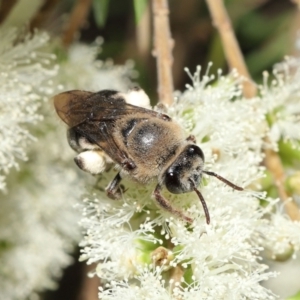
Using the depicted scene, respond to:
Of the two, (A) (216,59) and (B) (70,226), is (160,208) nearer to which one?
(B) (70,226)

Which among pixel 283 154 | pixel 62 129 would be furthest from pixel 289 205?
pixel 62 129

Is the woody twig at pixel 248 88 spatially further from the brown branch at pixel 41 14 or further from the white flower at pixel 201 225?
the brown branch at pixel 41 14

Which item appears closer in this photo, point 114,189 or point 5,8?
point 114,189

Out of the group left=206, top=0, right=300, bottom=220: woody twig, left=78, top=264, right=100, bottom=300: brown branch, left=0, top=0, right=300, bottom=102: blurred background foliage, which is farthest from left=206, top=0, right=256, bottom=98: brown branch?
left=78, top=264, right=100, bottom=300: brown branch

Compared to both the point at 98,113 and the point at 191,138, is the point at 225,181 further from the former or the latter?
the point at 98,113

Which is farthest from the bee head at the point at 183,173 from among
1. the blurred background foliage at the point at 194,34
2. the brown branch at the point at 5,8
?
the blurred background foliage at the point at 194,34

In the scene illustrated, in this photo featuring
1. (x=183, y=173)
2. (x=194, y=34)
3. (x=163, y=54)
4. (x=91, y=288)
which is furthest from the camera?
(x=194, y=34)

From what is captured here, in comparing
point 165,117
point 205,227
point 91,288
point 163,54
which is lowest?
point 91,288

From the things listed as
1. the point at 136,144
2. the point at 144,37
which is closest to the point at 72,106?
the point at 136,144

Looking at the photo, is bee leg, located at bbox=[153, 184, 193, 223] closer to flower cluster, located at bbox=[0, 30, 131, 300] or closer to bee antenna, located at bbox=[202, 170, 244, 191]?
bee antenna, located at bbox=[202, 170, 244, 191]
